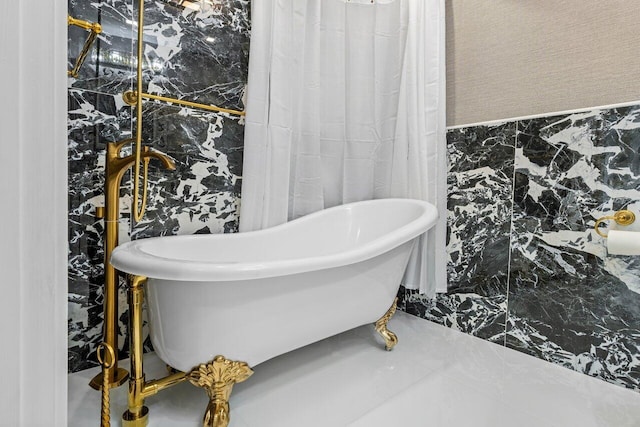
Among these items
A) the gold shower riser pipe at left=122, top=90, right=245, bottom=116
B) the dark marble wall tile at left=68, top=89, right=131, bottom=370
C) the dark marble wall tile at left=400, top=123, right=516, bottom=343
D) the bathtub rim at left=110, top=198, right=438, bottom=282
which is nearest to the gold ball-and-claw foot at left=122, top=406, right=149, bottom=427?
the bathtub rim at left=110, top=198, right=438, bottom=282

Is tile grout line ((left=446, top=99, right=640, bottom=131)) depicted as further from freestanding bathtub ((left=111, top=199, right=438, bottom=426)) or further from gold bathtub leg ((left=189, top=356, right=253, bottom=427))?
gold bathtub leg ((left=189, top=356, right=253, bottom=427))

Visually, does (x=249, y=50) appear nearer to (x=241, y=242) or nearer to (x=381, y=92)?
(x=381, y=92)

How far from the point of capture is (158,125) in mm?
1642

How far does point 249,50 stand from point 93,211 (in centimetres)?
100

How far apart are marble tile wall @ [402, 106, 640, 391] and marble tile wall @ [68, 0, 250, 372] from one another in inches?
47.1

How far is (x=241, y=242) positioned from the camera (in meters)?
1.66

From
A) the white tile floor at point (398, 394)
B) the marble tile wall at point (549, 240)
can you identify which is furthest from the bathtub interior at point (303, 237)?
the white tile floor at point (398, 394)

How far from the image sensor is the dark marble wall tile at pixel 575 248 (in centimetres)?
145

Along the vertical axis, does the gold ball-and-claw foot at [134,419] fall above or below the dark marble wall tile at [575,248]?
below
